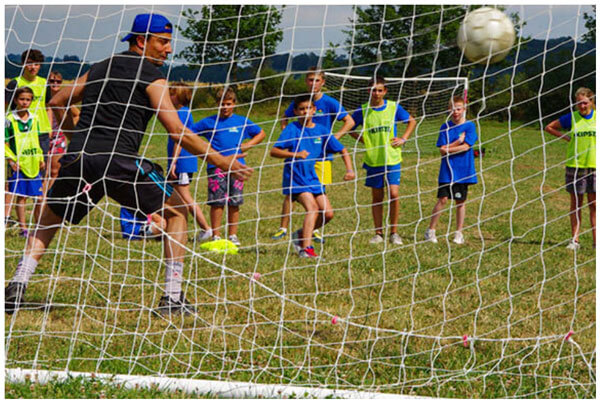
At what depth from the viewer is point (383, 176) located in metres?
6.70

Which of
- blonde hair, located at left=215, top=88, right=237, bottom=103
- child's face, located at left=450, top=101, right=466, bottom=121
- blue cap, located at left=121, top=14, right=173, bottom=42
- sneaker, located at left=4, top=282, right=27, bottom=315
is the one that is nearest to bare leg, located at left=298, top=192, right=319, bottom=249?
blonde hair, located at left=215, top=88, right=237, bottom=103

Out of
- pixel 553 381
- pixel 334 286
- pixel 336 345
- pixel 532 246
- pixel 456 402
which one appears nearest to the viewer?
pixel 456 402

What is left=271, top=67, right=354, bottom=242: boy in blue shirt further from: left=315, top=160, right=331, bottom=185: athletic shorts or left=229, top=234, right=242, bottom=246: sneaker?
left=229, top=234, right=242, bottom=246: sneaker

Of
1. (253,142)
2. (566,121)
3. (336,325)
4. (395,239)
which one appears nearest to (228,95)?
(253,142)

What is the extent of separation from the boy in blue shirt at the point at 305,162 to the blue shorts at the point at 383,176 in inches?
26.7

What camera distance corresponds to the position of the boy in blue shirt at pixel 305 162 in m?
5.86

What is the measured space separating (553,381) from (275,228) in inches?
169

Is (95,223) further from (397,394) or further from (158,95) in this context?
(397,394)

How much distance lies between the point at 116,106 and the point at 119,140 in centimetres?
19

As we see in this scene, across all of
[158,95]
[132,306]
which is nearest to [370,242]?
[132,306]

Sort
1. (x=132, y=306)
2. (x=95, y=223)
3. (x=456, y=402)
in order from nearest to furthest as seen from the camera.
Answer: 1. (x=456, y=402)
2. (x=132, y=306)
3. (x=95, y=223)

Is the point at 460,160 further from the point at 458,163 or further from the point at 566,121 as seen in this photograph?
the point at 566,121

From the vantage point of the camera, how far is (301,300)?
459 cm

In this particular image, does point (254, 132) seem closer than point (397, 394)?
No
